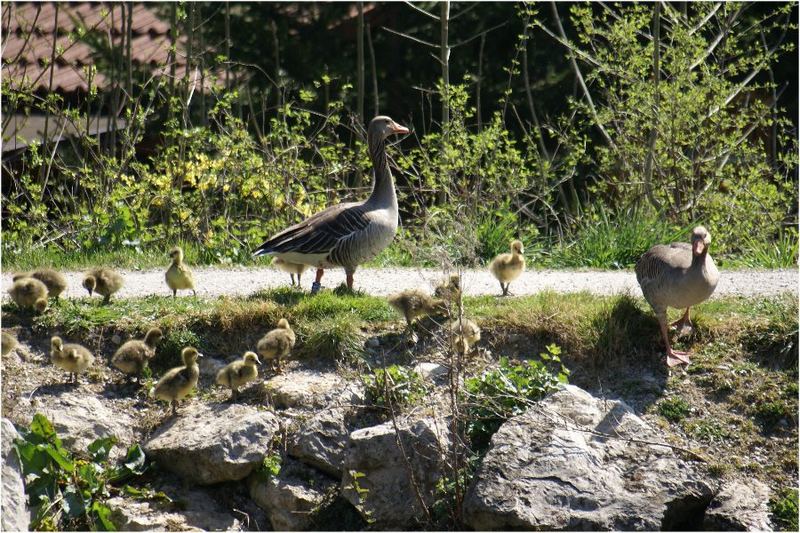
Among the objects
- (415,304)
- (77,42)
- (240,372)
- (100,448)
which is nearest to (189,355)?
(240,372)

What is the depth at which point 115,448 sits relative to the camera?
8.67 m

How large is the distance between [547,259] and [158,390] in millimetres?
6266

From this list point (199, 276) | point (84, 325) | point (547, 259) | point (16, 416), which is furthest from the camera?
point (547, 259)

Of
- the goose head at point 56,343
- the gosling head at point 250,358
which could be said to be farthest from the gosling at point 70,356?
the gosling head at point 250,358

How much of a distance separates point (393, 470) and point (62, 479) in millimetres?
2592

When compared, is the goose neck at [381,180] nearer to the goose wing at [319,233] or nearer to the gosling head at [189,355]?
the goose wing at [319,233]

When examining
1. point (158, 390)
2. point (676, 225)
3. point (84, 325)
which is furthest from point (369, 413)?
point (676, 225)

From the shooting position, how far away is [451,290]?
893 cm

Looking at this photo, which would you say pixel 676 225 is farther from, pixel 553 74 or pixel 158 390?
pixel 158 390

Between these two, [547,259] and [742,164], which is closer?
[547,259]

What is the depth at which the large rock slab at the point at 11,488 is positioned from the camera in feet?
24.2

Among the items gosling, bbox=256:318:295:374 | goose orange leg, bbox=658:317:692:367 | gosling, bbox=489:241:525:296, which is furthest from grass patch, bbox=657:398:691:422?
gosling, bbox=256:318:295:374

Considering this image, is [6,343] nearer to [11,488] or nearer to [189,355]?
[189,355]

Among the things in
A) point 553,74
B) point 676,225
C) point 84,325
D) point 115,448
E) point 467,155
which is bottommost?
point 115,448
